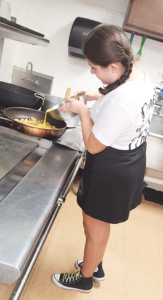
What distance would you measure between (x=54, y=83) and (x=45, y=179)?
2174mm

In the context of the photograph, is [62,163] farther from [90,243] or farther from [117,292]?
[117,292]

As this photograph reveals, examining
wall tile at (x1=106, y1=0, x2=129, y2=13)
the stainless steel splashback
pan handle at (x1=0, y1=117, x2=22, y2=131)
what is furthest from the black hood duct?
pan handle at (x1=0, y1=117, x2=22, y2=131)

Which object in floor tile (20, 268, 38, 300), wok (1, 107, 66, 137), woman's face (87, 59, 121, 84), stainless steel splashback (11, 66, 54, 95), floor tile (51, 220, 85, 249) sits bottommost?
floor tile (51, 220, 85, 249)

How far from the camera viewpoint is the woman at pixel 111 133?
0.91m

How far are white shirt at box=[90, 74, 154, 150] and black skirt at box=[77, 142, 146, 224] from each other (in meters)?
0.13

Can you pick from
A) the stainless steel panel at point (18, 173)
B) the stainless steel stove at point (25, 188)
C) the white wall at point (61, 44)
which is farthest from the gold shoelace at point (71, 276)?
the white wall at point (61, 44)

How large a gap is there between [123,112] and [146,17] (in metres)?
1.91

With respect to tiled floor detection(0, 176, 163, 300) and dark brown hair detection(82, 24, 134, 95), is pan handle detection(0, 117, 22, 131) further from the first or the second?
tiled floor detection(0, 176, 163, 300)

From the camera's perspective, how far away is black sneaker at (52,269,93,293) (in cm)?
149

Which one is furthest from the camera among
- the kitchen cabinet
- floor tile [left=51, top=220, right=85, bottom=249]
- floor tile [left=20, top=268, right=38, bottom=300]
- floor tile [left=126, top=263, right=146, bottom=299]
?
the kitchen cabinet

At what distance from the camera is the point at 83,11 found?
264 cm

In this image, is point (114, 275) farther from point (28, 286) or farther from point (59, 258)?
point (28, 286)

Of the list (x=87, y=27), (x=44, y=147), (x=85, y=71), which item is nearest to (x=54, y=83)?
(x=85, y=71)

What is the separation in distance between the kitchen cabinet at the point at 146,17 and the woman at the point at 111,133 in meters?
1.40
